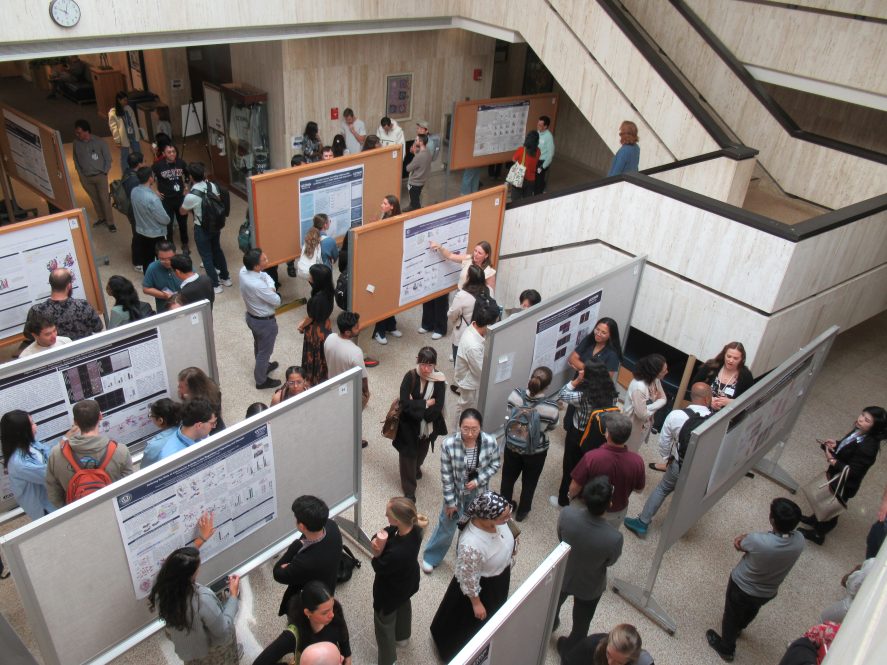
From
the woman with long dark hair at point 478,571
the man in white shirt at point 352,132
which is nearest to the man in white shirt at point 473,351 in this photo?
the woman with long dark hair at point 478,571

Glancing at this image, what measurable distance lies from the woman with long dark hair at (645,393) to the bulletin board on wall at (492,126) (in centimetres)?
698

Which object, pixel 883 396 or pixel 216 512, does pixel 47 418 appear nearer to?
pixel 216 512

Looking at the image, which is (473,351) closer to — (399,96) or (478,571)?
(478,571)

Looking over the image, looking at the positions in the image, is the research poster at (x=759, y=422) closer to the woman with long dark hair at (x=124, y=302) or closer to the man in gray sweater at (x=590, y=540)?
the man in gray sweater at (x=590, y=540)

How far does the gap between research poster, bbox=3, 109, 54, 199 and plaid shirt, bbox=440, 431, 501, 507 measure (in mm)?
6902

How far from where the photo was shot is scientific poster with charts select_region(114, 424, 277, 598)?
363 centimetres

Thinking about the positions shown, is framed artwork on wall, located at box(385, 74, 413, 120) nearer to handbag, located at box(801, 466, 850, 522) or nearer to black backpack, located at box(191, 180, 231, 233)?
black backpack, located at box(191, 180, 231, 233)

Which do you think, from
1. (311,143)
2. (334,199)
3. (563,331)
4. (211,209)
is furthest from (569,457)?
(311,143)

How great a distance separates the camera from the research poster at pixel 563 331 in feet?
19.9

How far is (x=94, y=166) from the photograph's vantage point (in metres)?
9.49

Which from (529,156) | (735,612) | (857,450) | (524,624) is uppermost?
(524,624)

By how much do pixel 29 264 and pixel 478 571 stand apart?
4953 millimetres

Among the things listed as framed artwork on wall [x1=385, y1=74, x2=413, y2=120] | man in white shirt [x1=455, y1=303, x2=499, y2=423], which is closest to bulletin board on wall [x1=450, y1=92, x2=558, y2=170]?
framed artwork on wall [x1=385, y1=74, x2=413, y2=120]

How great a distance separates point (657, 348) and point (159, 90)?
10.7 m
